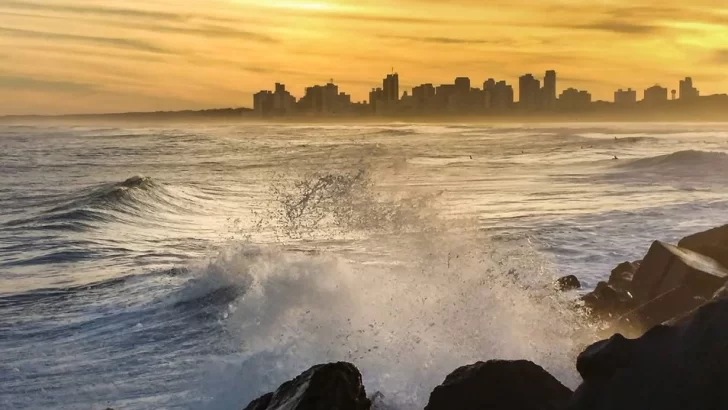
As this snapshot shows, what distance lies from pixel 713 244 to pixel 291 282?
545 cm

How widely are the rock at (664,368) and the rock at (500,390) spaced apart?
218 millimetres

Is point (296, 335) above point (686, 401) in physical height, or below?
below

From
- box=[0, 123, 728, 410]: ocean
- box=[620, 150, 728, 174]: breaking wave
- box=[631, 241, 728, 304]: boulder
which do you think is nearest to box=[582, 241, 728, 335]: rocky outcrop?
box=[631, 241, 728, 304]: boulder

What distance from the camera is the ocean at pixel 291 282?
852 centimetres

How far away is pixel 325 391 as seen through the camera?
571 cm

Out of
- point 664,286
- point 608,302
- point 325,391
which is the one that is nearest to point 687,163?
point 608,302

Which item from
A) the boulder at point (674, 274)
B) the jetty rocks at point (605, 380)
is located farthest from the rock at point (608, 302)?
the jetty rocks at point (605, 380)

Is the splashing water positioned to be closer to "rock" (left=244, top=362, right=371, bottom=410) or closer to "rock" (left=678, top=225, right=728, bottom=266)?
"rock" (left=244, top=362, right=371, bottom=410)

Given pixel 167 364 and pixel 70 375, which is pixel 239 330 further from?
pixel 70 375

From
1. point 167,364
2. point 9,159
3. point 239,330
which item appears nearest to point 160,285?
point 239,330

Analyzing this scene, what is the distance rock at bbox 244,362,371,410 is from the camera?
5656 millimetres

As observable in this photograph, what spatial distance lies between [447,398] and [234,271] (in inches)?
321

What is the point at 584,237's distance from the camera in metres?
17.5

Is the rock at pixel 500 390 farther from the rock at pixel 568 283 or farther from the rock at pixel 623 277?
the rock at pixel 568 283
